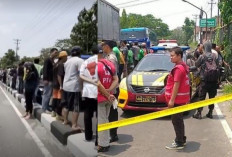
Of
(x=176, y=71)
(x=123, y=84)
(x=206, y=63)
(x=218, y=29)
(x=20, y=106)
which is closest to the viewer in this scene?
(x=20, y=106)

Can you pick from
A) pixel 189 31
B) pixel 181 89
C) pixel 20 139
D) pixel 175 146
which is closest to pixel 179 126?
pixel 175 146

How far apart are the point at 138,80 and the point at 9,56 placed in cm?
60

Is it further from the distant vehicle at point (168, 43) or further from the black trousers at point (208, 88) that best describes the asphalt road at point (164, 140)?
the distant vehicle at point (168, 43)

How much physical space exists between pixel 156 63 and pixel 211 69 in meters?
0.21

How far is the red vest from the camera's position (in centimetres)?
97

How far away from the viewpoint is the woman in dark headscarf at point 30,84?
23.5 inches

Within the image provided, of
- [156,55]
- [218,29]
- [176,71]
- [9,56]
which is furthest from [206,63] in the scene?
[9,56]

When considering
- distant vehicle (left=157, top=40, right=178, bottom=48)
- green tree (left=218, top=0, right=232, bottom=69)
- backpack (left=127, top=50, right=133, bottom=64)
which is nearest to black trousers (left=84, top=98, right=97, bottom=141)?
backpack (left=127, top=50, right=133, bottom=64)

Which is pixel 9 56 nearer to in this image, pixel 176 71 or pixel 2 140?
pixel 2 140

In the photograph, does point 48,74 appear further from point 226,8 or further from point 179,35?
point 226,8

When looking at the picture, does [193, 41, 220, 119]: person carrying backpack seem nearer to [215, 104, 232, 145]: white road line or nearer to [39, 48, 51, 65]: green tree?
[215, 104, 232, 145]: white road line

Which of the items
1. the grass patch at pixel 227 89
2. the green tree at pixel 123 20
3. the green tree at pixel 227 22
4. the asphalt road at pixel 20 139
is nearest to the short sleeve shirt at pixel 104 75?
the asphalt road at pixel 20 139

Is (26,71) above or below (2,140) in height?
above

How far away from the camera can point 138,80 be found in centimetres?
110
